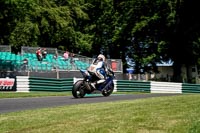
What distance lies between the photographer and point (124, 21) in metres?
54.9

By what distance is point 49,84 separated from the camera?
92.7ft

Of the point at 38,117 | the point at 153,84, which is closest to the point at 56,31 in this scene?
the point at 153,84

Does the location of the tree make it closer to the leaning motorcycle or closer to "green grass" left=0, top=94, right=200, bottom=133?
the leaning motorcycle

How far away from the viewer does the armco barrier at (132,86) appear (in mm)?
31828

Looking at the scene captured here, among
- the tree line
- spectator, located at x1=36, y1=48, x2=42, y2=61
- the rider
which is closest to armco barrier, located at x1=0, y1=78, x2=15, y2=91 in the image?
spectator, located at x1=36, y1=48, x2=42, y2=61

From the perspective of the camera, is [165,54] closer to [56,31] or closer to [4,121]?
[56,31]

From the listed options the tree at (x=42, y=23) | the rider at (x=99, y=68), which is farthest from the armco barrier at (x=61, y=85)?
the rider at (x=99, y=68)

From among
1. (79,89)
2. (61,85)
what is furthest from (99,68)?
(61,85)

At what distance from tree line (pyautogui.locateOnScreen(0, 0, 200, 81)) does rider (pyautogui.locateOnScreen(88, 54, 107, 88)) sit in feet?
68.8

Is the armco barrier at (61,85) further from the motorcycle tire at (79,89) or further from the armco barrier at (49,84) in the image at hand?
the motorcycle tire at (79,89)

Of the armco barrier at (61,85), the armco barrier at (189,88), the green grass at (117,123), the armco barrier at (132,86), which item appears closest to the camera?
the green grass at (117,123)

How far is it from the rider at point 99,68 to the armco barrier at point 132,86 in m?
12.1

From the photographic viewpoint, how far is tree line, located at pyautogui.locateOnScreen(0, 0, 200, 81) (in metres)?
46.5

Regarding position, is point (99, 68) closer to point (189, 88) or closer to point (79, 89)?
point (79, 89)
